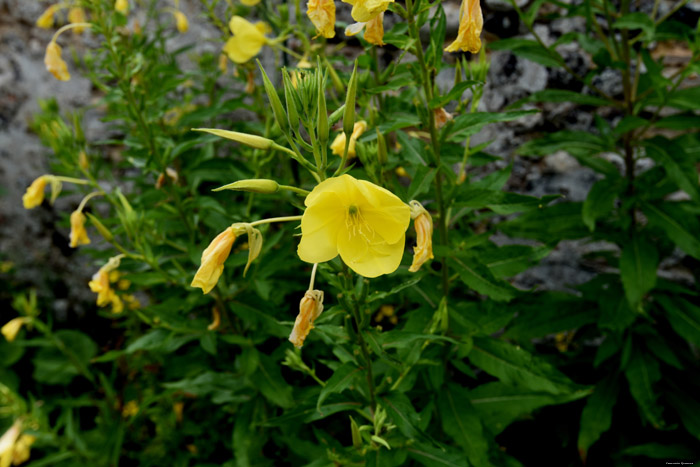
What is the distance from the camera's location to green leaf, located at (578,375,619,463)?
1.82m

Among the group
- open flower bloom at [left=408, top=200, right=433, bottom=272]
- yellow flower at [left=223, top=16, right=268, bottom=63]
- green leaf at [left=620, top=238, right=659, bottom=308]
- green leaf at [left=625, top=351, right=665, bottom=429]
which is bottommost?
green leaf at [left=625, top=351, right=665, bottom=429]

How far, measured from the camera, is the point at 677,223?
5.77 ft

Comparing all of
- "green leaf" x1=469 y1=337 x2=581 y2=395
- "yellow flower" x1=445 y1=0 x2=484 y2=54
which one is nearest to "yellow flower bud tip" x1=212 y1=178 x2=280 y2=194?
"yellow flower" x1=445 y1=0 x2=484 y2=54

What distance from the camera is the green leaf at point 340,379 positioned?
109 centimetres

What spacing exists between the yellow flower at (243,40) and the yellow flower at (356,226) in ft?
3.88

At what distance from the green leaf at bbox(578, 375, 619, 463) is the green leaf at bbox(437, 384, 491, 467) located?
0.54 m

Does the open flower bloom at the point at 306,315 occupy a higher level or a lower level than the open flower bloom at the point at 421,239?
lower

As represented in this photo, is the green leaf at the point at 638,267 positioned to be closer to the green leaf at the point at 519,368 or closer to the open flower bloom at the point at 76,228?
the green leaf at the point at 519,368

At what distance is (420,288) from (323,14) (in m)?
0.82

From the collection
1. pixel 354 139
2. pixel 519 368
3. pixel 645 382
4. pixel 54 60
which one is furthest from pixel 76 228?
pixel 645 382

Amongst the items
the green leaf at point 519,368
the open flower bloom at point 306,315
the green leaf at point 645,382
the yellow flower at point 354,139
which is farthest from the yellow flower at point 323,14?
the green leaf at point 645,382

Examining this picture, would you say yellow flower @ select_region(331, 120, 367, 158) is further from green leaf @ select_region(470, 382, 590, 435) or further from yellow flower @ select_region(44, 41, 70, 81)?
yellow flower @ select_region(44, 41, 70, 81)

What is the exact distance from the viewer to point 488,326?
4.90ft

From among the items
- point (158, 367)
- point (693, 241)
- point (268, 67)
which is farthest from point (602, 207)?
point (158, 367)
